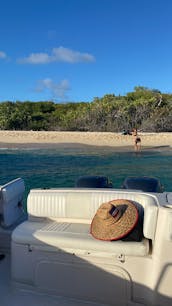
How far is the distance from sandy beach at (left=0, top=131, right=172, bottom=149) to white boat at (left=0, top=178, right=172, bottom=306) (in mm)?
22838

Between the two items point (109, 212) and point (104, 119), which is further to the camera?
point (104, 119)

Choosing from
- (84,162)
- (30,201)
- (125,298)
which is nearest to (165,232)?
(125,298)

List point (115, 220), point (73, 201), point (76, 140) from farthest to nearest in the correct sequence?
point (76, 140) → point (73, 201) → point (115, 220)

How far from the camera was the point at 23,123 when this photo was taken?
39469 mm

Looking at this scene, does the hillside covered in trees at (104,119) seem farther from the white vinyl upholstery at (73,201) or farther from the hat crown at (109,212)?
the hat crown at (109,212)

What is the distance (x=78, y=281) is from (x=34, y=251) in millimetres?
408

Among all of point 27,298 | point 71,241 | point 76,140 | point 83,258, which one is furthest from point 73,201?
point 76,140

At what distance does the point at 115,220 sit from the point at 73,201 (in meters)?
0.52

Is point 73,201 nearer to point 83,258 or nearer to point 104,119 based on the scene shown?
point 83,258

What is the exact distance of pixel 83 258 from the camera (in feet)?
8.80

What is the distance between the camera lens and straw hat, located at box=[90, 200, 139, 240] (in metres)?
2.63

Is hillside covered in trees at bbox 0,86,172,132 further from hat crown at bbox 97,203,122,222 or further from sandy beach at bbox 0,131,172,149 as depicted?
hat crown at bbox 97,203,122,222

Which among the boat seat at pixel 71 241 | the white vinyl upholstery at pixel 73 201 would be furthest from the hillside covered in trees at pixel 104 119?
the boat seat at pixel 71 241

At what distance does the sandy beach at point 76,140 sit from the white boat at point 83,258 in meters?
22.8
